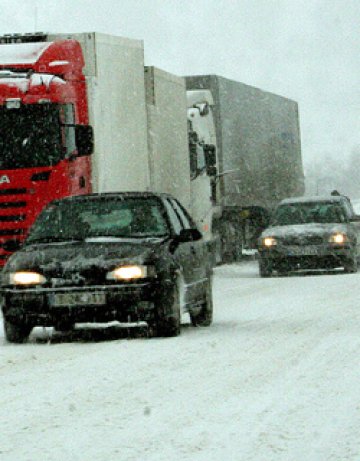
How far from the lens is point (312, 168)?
145 meters

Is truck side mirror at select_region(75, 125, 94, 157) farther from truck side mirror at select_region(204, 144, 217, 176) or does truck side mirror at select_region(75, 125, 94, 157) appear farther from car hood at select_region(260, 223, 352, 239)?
car hood at select_region(260, 223, 352, 239)

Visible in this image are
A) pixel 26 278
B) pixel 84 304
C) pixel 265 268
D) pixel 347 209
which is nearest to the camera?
pixel 84 304

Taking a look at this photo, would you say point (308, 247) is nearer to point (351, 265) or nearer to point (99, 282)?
point (351, 265)

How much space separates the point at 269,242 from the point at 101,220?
40.4 ft

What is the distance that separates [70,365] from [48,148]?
7.95 metres

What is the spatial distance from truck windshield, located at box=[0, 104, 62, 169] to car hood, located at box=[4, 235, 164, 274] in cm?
519

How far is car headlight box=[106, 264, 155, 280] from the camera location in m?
12.3

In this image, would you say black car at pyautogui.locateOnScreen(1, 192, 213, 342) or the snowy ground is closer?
the snowy ground

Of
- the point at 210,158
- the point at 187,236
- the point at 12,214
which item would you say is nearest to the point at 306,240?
the point at 210,158

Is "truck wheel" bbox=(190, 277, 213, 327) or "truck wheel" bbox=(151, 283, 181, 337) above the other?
"truck wheel" bbox=(151, 283, 181, 337)

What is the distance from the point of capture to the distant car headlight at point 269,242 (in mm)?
25609

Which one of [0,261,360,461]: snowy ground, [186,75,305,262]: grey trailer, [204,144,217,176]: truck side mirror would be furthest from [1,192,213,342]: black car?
[186,75,305,262]: grey trailer

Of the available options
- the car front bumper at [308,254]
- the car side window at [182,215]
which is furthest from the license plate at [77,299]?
the car front bumper at [308,254]

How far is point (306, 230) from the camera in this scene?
84.2ft
